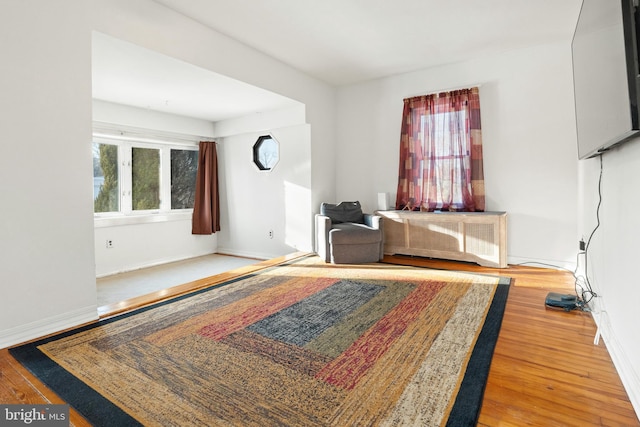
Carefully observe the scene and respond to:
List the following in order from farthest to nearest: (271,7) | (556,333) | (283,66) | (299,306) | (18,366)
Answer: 1. (283,66)
2. (271,7)
3. (299,306)
4. (556,333)
5. (18,366)

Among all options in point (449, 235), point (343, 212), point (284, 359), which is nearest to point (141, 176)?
point (343, 212)

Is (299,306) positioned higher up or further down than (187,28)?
further down

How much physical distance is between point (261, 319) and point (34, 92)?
7.03 ft

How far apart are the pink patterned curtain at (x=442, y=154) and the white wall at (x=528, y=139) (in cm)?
16

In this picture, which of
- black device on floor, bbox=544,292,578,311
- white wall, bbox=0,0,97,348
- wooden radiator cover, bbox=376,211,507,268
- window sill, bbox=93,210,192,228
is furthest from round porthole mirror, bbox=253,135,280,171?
black device on floor, bbox=544,292,578,311

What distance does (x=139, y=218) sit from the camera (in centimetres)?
509

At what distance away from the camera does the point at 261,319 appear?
2.53 m

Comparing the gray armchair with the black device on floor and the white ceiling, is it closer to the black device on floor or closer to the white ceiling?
the white ceiling

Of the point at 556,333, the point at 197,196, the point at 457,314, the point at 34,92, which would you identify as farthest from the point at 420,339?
the point at 197,196

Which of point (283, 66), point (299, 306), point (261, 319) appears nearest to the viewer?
point (261, 319)

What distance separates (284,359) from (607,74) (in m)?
2.28

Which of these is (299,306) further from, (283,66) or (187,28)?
(283,66)

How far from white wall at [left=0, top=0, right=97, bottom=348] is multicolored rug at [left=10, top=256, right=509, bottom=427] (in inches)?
9.5

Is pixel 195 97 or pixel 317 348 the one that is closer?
pixel 317 348
